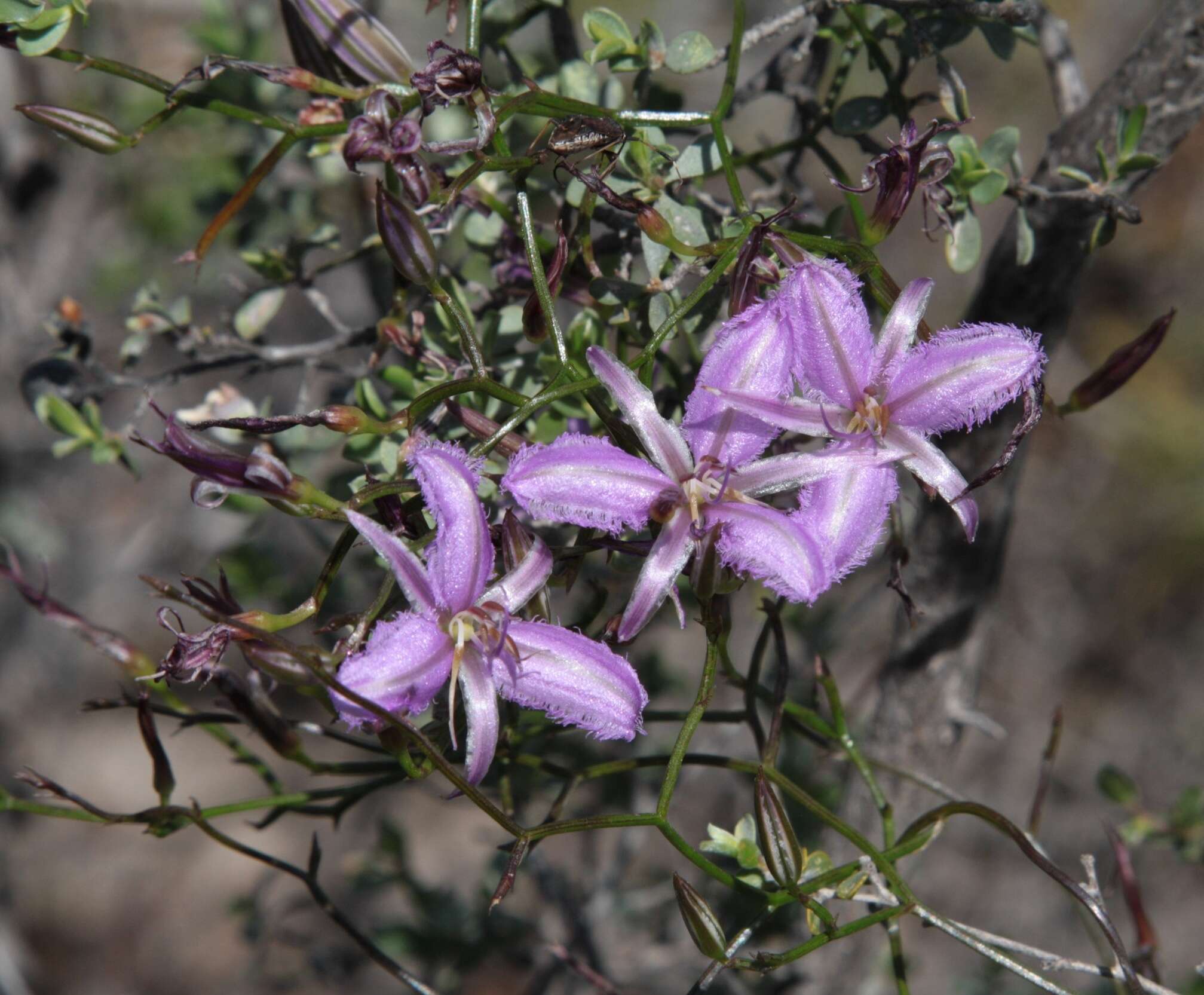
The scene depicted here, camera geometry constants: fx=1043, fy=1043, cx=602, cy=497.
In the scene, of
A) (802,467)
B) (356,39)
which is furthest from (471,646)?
(356,39)

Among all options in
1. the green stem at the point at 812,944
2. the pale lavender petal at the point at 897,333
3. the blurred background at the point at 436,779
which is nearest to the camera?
the pale lavender petal at the point at 897,333

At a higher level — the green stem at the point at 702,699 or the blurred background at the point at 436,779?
the green stem at the point at 702,699

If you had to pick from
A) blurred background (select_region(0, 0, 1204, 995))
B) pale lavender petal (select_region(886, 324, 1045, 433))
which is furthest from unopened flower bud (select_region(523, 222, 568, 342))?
blurred background (select_region(0, 0, 1204, 995))

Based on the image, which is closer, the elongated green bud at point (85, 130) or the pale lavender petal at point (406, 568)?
the pale lavender petal at point (406, 568)

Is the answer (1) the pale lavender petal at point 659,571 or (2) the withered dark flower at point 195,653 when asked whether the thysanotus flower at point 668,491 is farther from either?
(2) the withered dark flower at point 195,653

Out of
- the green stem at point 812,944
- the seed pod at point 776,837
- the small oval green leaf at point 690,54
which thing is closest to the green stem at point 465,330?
the small oval green leaf at point 690,54

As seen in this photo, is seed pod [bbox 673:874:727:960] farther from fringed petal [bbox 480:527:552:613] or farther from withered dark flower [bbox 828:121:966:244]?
withered dark flower [bbox 828:121:966:244]
